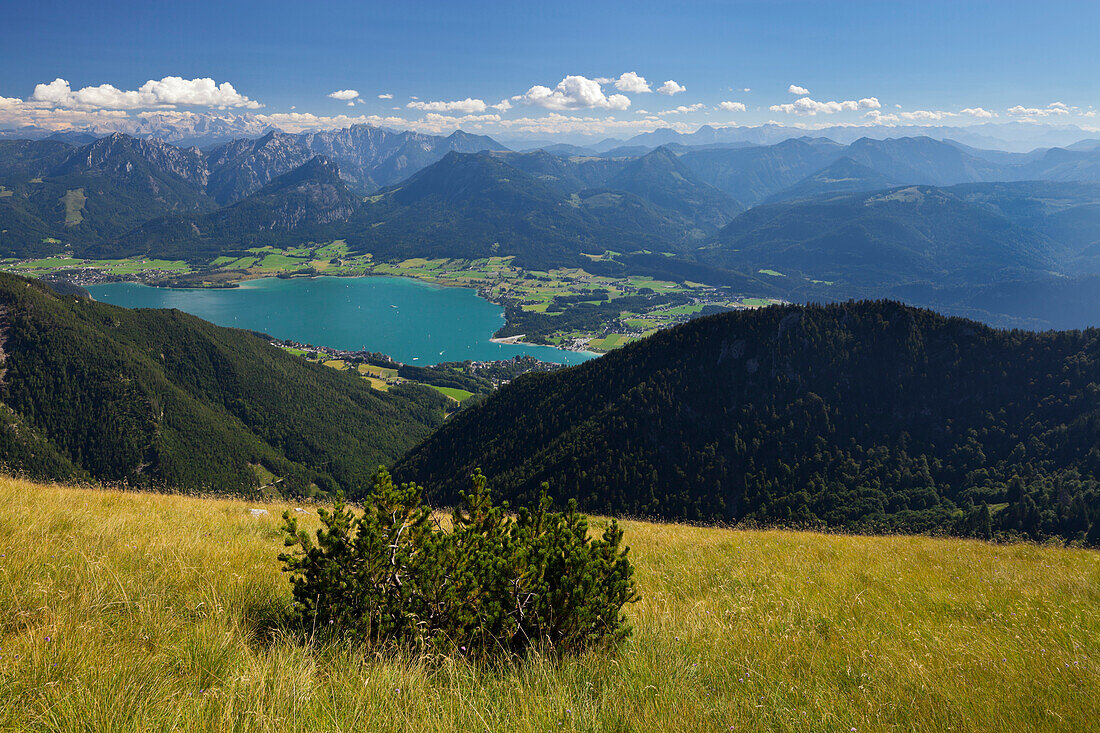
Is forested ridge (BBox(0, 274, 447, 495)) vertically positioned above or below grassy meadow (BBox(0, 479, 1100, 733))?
below

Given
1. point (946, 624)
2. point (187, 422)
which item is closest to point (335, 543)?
point (946, 624)

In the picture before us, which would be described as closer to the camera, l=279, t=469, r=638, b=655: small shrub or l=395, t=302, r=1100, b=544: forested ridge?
l=279, t=469, r=638, b=655: small shrub

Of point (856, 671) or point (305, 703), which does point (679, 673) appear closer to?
point (856, 671)

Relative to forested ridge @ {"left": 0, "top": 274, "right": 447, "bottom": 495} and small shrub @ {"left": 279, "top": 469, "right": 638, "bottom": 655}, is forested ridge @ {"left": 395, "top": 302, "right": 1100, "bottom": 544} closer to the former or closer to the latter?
forested ridge @ {"left": 0, "top": 274, "right": 447, "bottom": 495}

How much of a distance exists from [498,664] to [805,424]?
106 meters

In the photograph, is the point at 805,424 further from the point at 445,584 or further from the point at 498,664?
the point at 445,584

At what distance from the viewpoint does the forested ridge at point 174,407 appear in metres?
121

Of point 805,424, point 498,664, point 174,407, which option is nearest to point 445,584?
point 498,664

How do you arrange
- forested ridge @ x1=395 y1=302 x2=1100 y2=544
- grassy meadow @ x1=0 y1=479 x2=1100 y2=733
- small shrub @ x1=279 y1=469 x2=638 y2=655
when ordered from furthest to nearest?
forested ridge @ x1=395 y1=302 x2=1100 y2=544
small shrub @ x1=279 y1=469 x2=638 y2=655
grassy meadow @ x1=0 y1=479 x2=1100 y2=733

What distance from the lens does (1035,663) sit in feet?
19.1

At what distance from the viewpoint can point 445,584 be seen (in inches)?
192

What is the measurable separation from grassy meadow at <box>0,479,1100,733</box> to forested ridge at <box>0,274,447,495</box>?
104907mm

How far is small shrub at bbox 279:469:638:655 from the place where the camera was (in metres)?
4.75

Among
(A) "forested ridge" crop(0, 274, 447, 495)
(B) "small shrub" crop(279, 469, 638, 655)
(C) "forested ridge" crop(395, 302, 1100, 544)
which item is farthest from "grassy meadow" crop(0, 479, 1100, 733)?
(A) "forested ridge" crop(0, 274, 447, 495)
